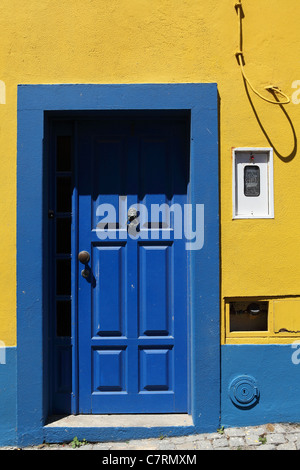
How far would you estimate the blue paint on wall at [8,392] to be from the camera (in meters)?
3.67

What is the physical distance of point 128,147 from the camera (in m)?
3.91

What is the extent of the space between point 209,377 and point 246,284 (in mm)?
781

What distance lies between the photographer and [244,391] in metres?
3.65

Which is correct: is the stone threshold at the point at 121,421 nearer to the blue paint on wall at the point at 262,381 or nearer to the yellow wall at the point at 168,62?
the blue paint on wall at the point at 262,381

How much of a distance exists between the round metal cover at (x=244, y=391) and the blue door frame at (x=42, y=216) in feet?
0.42

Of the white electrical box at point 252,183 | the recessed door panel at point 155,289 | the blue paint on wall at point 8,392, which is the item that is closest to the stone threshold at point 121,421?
the blue paint on wall at point 8,392

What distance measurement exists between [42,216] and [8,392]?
4.61ft

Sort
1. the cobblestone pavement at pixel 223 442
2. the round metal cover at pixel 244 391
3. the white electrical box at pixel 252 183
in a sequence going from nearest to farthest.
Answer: the cobblestone pavement at pixel 223 442 → the round metal cover at pixel 244 391 → the white electrical box at pixel 252 183

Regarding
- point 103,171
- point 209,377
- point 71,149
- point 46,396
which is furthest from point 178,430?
point 71,149

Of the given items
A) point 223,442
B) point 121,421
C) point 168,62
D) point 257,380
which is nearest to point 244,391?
point 257,380

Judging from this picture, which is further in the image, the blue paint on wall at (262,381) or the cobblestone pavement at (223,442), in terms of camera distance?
the blue paint on wall at (262,381)

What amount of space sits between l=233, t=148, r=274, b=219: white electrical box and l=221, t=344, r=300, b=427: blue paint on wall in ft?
3.58

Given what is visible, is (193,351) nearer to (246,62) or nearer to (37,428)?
(37,428)

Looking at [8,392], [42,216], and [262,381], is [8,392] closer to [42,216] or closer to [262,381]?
[42,216]
